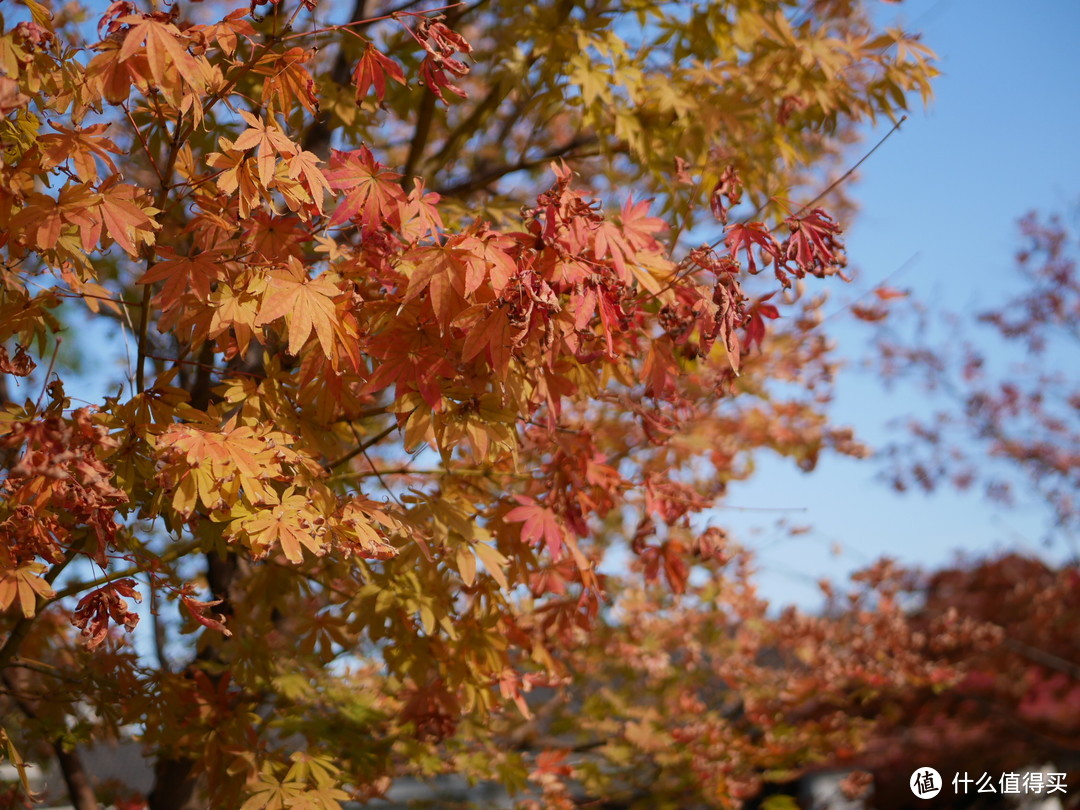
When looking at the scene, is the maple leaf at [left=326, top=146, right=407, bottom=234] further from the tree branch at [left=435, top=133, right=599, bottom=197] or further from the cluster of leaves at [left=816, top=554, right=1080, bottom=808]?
the cluster of leaves at [left=816, top=554, right=1080, bottom=808]

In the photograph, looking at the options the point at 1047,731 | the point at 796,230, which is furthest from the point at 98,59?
the point at 1047,731

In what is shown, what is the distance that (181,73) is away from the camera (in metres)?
1.94

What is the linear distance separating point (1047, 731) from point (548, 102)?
10816mm

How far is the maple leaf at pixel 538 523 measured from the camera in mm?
2666

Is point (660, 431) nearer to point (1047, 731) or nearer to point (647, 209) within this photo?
point (647, 209)

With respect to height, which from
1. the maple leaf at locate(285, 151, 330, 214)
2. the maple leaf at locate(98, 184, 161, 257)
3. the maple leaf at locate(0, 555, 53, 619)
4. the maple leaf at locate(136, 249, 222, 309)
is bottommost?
the maple leaf at locate(0, 555, 53, 619)

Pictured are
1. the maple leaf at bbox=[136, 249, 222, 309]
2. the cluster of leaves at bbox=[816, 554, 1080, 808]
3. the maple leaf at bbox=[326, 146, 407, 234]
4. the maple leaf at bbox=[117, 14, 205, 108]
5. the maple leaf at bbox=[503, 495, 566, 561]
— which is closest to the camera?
the maple leaf at bbox=[117, 14, 205, 108]

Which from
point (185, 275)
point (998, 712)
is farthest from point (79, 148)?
point (998, 712)

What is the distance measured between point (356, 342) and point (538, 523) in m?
0.85

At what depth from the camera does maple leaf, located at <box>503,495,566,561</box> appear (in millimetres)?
2666

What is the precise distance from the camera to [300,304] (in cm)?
210

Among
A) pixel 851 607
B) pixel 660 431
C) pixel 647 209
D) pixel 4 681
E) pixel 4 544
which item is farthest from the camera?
Answer: pixel 851 607

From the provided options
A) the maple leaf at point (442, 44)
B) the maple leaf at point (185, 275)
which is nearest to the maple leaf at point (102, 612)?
the maple leaf at point (185, 275)

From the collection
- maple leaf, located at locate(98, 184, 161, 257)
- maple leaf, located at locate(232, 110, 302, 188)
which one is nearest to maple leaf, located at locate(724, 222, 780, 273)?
maple leaf, located at locate(232, 110, 302, 188)
